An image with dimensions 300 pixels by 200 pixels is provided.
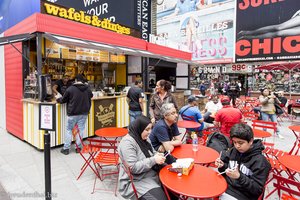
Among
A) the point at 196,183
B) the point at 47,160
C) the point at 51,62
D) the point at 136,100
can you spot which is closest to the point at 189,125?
the point at 136,100

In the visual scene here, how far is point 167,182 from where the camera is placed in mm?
1935

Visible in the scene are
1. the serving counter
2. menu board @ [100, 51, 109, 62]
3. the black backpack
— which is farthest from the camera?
menu board @ [100, 51, 109, 62]

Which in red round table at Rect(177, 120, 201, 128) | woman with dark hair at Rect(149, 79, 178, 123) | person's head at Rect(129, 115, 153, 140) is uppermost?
woman with dark hair at Rect(149, 79, 178, 123)

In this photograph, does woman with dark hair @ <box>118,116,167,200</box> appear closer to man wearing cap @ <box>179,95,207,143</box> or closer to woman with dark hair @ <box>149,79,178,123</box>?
woman with dark hair @ <box>149,79,178,123</box>

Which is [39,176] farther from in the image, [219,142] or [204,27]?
[204,27]

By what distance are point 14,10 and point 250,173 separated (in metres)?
7.27

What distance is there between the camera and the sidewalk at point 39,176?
3.03 meters

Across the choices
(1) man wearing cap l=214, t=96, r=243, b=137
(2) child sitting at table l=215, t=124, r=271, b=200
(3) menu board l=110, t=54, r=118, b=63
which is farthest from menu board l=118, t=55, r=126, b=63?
(2) child sitting at table l=215, t=124, r=271, b=200

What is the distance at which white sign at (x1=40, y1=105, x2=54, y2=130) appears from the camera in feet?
8.09

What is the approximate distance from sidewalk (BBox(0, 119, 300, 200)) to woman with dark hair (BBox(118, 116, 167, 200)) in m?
0.95

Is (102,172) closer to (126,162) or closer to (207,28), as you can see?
(126,162)

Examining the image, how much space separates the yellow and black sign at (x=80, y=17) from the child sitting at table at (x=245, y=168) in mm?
5363

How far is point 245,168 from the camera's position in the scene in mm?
2037

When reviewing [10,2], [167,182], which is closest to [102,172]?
[167,182]
